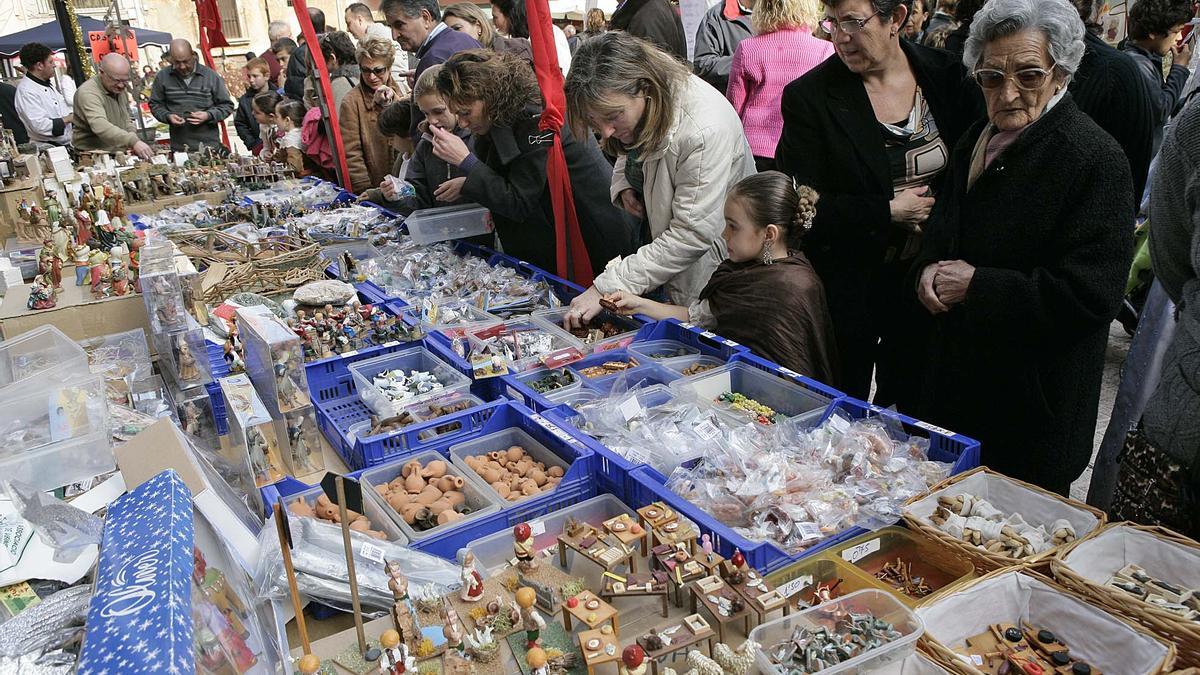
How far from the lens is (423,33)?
515 centimetres

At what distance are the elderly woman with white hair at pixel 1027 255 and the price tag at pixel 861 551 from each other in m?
0.75

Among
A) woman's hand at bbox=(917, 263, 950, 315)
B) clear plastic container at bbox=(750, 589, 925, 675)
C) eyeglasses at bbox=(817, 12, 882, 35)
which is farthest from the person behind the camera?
eyeglasses at bbox=(817, 12, 882, 35)

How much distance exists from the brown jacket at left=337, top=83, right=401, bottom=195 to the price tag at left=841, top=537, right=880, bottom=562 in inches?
184

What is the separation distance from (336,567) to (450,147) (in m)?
2.43

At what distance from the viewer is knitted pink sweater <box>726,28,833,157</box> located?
4.05 metres

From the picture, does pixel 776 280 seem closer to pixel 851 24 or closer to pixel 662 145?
pixel 662 145

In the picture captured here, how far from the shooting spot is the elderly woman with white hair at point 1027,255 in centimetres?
195

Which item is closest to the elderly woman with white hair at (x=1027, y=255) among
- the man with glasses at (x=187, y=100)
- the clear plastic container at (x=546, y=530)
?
the clear plastic container at (x=546, y=530)

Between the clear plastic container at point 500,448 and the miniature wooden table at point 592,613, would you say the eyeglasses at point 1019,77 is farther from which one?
the miniature wooden table at point 592,613

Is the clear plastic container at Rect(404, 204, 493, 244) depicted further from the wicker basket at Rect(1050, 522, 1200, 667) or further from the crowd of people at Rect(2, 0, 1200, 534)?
the wicker basket at Rect(1050, 522, 1200, 667)

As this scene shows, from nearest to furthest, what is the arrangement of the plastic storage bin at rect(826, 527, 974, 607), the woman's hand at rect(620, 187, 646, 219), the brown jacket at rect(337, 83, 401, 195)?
the plastic storage bin at rect(826, 527, 974, 607) < the woman's hand at rect(620, 187, 646, 219) < the brown jacket at rect(337, 83, 401, 195)

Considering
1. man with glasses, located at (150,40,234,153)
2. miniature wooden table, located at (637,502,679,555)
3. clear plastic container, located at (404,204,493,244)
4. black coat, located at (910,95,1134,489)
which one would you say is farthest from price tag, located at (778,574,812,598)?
man with glasses, located at (150,40,234,153)

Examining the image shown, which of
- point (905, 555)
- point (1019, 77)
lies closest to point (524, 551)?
point (905, 555)

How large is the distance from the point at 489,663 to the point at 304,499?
2.40 feet
